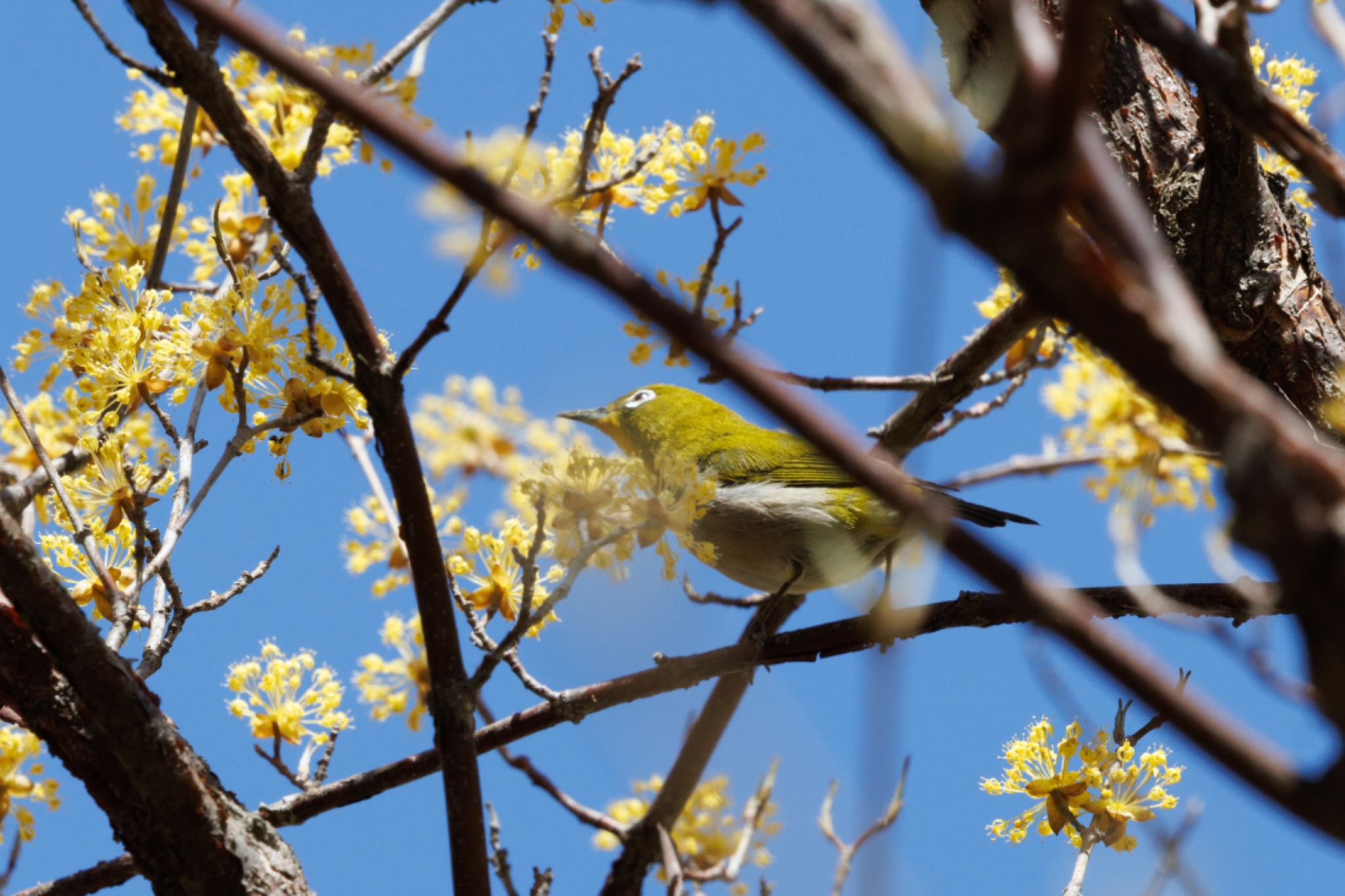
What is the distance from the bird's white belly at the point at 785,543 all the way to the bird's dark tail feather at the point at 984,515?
20.9 inches

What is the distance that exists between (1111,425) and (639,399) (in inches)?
110

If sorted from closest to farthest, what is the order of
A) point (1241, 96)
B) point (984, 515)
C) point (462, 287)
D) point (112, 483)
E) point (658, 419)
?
point (1241, 96)
point (462, 287)
point (112, 483)
point (984, 515)
point (658, 419)

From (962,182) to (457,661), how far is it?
205 centimetres

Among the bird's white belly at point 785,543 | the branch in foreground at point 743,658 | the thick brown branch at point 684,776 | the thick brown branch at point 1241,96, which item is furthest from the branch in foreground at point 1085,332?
the thick brown branch at point 684,776

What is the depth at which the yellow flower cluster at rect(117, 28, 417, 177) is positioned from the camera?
4539mm

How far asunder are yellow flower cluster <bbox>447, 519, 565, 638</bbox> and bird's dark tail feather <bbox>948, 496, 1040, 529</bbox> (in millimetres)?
1724

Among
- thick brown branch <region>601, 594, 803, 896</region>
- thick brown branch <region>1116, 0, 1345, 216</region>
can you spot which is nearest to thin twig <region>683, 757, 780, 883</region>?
thick brown branch <region>601, 594, 803, 896</region>

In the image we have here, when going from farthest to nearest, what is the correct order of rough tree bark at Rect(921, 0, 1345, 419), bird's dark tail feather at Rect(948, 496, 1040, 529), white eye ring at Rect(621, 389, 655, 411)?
white eye ring at Rect(621, 389, 655, 411), bird's dark tail feather at Rect(948, 496, 1040, 529), rough tree bark at Rect(921, 0, 1345, 419)

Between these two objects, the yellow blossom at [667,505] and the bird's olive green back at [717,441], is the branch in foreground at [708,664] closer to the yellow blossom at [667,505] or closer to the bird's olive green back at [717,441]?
the yellow blossom at [667,505]

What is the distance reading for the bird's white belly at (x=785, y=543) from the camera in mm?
4988

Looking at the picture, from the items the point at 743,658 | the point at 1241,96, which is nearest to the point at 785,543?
the point at 743,658

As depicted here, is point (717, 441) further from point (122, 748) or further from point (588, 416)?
point (122, 748)

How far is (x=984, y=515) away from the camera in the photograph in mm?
4512

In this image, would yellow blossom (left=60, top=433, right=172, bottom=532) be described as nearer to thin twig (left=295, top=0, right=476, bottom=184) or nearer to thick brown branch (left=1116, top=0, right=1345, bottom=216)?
thin twig (left=295, top=0, right=476, bottom=184)
